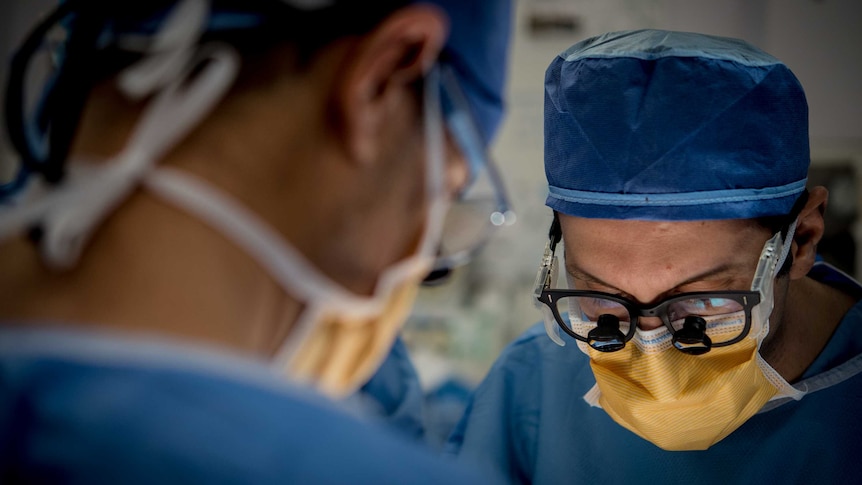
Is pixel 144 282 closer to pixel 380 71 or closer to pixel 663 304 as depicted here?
pixel 380 71

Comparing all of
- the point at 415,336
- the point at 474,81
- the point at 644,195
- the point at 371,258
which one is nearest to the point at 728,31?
the point at 644,195

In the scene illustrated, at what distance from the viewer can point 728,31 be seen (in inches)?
96.4

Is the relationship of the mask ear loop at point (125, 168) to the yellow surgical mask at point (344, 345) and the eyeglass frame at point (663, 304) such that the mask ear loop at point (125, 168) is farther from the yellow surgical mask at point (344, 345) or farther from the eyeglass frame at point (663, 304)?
the eyeglass frame at point (663, 304)

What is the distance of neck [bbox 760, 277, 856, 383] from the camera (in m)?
1.41

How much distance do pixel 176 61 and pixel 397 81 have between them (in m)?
0.22

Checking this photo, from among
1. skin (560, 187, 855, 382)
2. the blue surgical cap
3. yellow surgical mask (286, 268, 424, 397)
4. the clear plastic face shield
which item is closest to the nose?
skin (560, 187, 855, 382)

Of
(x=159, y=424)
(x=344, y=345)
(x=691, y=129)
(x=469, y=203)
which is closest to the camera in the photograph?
(x=159, y=424)

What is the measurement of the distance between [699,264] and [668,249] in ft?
0.20

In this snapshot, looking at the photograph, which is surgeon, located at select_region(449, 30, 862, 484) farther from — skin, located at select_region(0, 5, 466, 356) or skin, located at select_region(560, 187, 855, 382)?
skin, located at select_region(0, 5, 466, 356)

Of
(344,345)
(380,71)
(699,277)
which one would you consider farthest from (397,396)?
(380,71)

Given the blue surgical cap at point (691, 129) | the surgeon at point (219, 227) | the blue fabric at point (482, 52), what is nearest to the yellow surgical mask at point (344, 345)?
the surgeon at point (219, 227)

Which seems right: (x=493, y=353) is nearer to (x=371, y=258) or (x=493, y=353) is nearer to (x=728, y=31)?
(x=728, y=31)

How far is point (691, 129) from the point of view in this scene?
4.16 ft

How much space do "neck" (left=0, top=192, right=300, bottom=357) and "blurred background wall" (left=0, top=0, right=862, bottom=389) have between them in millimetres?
1619
